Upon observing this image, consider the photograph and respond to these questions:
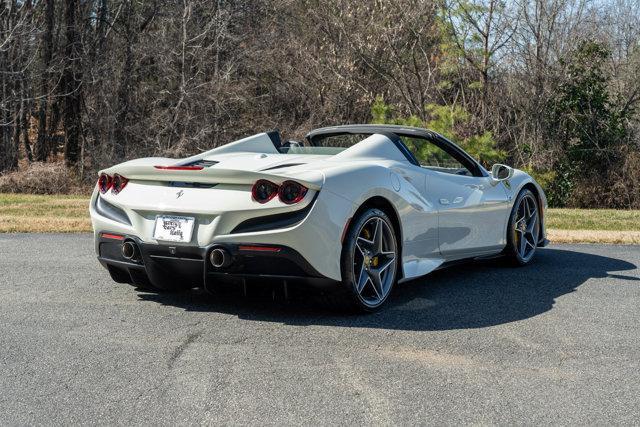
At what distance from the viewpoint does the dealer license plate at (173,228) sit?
520cm

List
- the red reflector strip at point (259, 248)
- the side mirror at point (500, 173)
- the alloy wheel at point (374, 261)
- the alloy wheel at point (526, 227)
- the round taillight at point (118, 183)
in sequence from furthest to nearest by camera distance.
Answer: the alloy wheel at point (526, 227) → the side mirror at point (500, 173) → the round taillight at point (118, 183) → the alloy wheel at point (374, 261) → the red reflector strip at point (259, 248)

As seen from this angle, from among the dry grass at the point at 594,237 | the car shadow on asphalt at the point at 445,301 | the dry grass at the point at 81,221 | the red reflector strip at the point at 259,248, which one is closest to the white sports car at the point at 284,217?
the red reflector strip at the point at 259,248

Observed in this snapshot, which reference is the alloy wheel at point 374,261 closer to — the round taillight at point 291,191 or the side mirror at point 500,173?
the round taillight at point 291,191

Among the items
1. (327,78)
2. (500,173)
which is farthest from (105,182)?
Answer: (327,78)

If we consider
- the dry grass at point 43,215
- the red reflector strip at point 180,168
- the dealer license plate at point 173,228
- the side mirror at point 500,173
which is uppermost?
the red reflector strip at point 180,168

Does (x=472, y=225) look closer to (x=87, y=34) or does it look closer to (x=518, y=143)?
(x=518, y=143)

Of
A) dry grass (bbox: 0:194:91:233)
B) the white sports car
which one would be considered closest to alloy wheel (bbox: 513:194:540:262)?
the white sports car

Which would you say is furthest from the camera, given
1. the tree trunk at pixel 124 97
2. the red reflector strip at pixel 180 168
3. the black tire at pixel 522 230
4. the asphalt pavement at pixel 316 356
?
the tree trunk at pixel 124 97

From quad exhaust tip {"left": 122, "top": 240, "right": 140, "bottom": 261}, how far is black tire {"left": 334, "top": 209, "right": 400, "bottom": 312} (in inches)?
52.8

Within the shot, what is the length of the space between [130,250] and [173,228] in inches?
14.9

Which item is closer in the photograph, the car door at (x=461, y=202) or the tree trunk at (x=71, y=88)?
the car door at (x=461, y=202)

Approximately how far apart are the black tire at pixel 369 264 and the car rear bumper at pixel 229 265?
148 mm

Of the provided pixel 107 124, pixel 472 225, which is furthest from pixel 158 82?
pixel 472 225

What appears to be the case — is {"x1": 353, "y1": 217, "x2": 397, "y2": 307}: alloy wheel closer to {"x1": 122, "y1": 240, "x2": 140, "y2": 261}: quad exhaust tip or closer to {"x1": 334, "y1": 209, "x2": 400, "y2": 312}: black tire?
{"x1": 334, "y1": 209, "x2": 400, "y2": 312}: black tire
